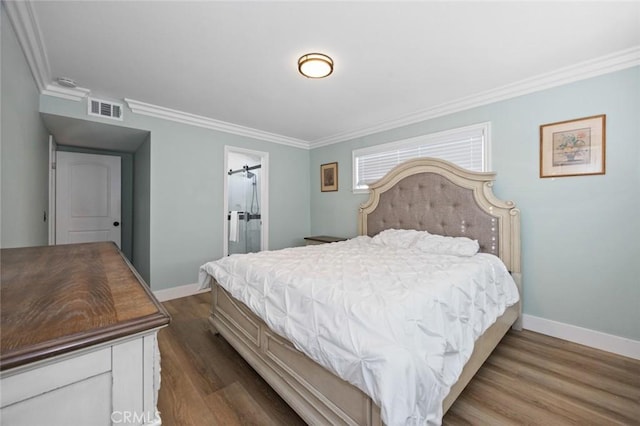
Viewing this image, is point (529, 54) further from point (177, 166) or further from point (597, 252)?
point (177, 166)

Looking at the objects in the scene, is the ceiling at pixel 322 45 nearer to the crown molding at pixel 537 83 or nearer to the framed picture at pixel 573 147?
the crown molding at pixel 537 83

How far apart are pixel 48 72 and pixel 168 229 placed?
185 cm

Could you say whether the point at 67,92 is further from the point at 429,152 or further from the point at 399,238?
the point at 429,152

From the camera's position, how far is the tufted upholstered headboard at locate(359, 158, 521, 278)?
8.53 ft

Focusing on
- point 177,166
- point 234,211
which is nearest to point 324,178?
point 234,211

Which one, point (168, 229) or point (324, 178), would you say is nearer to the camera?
point (168, 229)

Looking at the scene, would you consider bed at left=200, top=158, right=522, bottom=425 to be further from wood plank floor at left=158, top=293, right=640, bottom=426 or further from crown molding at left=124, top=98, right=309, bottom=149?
crown molding at left=124, top=98, right=309, bottom=149

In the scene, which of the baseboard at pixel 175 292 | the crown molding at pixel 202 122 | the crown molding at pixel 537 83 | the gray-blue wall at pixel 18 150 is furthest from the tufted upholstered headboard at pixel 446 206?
the gray-blue wall at pixel 18 150

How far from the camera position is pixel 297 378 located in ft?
4.91

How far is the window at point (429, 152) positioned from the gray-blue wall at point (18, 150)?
11.5 ft

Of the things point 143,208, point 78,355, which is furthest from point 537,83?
point 143,208

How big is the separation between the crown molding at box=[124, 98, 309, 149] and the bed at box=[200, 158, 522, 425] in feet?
6.06

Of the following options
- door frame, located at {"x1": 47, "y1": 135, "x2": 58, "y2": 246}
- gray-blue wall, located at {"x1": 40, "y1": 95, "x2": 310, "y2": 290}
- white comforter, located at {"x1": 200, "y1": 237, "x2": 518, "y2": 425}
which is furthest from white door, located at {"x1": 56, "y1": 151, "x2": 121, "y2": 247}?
white comforter, located at {"x1": 200, "y1": 237, "x2": 518, "y2": 425}

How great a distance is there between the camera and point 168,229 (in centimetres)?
343
